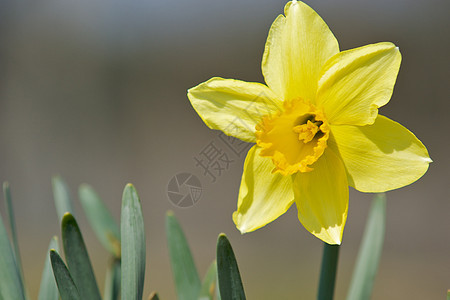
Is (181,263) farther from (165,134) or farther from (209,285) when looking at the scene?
→ (165,134)

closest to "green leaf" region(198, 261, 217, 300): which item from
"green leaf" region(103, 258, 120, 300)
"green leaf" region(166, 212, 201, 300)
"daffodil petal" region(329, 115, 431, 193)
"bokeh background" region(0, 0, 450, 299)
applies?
"green leaf" region(166, 212, 201, 300)

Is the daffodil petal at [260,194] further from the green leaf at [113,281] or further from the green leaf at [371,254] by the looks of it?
the green leaf at [113,281]

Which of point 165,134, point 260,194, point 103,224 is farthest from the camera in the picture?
point 165,134

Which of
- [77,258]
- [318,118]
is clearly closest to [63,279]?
[77,258]

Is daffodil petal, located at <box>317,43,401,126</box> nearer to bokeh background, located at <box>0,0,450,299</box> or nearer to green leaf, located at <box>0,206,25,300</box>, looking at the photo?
green leaf, located at <box>0,206,25,300</box>

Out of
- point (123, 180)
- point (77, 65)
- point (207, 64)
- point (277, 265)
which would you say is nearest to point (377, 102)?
point (277, 265)

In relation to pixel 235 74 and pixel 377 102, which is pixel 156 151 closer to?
pixel 235 74
